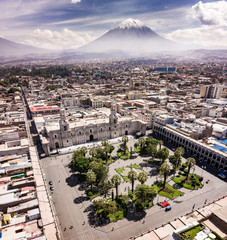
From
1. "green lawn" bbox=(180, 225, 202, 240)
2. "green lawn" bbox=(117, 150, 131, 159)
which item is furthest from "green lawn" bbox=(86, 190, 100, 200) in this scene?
"green lawn" bbox=(180, 225, 202, 240)

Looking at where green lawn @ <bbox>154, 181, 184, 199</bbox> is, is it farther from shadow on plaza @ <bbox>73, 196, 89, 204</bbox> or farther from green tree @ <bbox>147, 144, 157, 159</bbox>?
shadow on plaza @ <bbox>73, 196, 89, 204</bbox>

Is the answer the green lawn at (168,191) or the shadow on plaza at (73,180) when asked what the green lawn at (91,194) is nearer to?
the shadow on plaza at (73,180)

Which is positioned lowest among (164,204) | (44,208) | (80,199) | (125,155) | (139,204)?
(125,155)

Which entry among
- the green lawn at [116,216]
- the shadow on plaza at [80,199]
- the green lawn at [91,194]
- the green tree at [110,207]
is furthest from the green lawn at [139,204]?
the shadow on plaza at [80,199]

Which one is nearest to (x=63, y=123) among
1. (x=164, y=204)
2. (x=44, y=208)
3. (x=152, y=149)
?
(x=152, y=149)

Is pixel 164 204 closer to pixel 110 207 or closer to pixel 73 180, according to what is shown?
pixel 110 207

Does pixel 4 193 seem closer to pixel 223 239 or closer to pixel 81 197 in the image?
pixel 81 197
